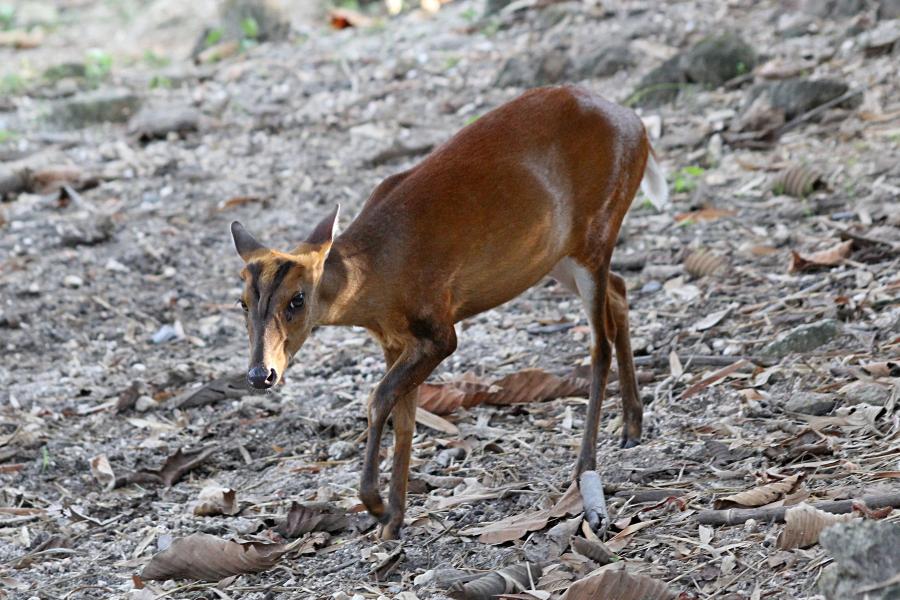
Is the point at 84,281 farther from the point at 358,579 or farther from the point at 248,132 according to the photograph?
the point at 358,579

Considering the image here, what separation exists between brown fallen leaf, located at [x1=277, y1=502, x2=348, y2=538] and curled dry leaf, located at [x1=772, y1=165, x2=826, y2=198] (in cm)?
425

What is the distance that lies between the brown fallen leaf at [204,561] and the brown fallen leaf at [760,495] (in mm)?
1749

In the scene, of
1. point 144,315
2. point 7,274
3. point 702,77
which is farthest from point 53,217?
point 702,77

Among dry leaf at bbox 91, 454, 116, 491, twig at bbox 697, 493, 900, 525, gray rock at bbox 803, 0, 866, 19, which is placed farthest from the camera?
gray rock at bbox 803, 0, 866, 19

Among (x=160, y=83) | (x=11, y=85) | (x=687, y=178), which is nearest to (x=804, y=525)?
(x=687, y=178)

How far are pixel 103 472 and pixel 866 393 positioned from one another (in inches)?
137

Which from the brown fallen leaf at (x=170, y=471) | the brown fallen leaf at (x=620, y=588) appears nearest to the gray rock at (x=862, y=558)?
the brown fallen leaf at (x=620, y=588)

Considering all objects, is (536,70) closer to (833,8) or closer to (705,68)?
(705,68)

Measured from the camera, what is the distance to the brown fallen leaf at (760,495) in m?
4.63

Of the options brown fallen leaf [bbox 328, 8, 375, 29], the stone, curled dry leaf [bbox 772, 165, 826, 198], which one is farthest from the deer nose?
brown fallen leaf [bbox 328, 8, 375, 29]

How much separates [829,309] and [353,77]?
7.50 m

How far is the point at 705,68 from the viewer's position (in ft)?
34.1

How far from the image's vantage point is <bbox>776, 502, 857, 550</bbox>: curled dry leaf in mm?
4113

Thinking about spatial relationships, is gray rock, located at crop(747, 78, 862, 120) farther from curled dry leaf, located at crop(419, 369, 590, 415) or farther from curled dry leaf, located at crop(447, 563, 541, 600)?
curled dry leaf, located at crop(447, 563, 541, 600)
